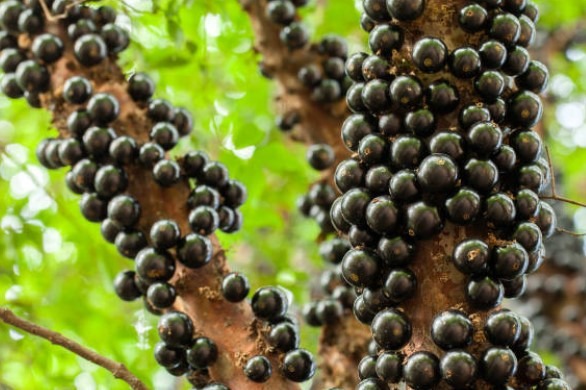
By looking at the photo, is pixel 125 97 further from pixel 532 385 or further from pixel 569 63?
pixel 569 63

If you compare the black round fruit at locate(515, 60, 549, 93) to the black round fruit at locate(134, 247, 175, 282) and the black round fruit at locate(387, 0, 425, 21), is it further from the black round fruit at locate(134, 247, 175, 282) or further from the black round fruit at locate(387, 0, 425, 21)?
the black round fruit at locate(134, 247, 175, 282)

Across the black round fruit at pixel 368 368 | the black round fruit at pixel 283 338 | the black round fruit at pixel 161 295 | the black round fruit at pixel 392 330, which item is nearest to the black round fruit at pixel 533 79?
the black round fruit at pixel 392 330

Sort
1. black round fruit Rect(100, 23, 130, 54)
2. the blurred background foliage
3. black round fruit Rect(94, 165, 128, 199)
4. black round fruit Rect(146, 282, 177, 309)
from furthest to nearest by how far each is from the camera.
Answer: the blurred background foliage, black round fruit Rect(100, 23, 130, 54), black round fruit Rect(94, 165, 128, 199), black round fruit Rect(146, 282, 177, 309)

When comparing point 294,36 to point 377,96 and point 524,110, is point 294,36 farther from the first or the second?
point 524,110

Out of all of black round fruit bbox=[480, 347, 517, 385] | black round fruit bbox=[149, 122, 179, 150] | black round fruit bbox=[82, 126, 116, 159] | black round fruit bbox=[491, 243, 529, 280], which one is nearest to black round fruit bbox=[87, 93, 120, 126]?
black round fruit bbox=[82, 126, 116, 159]

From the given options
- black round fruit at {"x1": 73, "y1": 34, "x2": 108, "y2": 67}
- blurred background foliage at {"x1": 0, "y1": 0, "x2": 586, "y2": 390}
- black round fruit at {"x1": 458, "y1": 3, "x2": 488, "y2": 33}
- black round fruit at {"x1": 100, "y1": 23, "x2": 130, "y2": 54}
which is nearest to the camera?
black round fruit at {"x1": 458, "y1": 3, "x2": 488, "y2": 33}

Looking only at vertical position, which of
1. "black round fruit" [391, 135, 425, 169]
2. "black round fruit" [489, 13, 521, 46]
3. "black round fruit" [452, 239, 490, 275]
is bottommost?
"black round fruit" [452, 239, 490, 275]

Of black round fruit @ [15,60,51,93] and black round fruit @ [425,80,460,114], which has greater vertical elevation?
black round fruit @ [425,80,460,114]

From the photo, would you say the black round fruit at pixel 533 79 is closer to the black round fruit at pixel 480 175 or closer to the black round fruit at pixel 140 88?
the black round fruit at pixel 480 175
